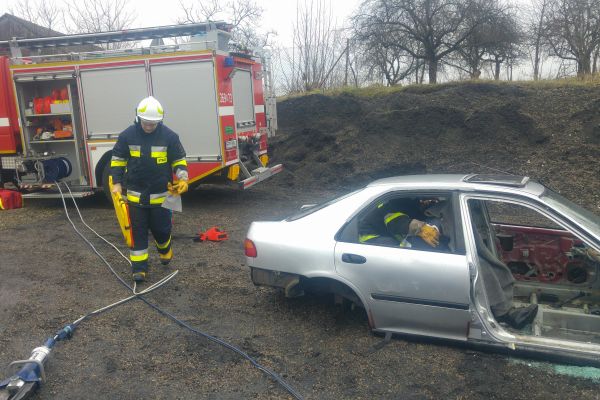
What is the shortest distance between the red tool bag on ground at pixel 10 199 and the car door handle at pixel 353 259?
7554 mm

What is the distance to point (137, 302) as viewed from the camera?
467cm

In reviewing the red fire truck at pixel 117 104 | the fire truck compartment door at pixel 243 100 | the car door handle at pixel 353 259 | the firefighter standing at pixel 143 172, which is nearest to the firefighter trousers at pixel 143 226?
the firefighter standing at pixel 143 172

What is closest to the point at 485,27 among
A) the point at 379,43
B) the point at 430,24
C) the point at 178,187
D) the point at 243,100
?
the point at 430,24

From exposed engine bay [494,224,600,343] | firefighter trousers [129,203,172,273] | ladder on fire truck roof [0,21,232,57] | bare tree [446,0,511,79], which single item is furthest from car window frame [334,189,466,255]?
bare tree [446,0,511,79]

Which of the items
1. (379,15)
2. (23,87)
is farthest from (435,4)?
(23,87)

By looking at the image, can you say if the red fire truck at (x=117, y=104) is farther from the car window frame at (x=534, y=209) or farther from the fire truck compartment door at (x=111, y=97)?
the car window frame at (x=534, y=209)

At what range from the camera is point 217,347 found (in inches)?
148

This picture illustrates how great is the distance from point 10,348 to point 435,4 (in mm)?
14955

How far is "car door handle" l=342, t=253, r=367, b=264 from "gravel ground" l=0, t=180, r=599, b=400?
0.63 metres

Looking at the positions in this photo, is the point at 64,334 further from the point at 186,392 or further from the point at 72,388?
the point at 186,392

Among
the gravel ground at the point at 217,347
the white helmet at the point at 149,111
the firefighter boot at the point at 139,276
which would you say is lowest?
the gravel ground at the point at 217,347

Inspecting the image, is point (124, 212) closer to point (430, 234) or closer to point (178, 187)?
point (178, 187)

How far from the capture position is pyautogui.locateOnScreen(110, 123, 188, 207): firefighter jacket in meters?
5.09

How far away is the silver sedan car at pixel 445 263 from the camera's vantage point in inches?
132
